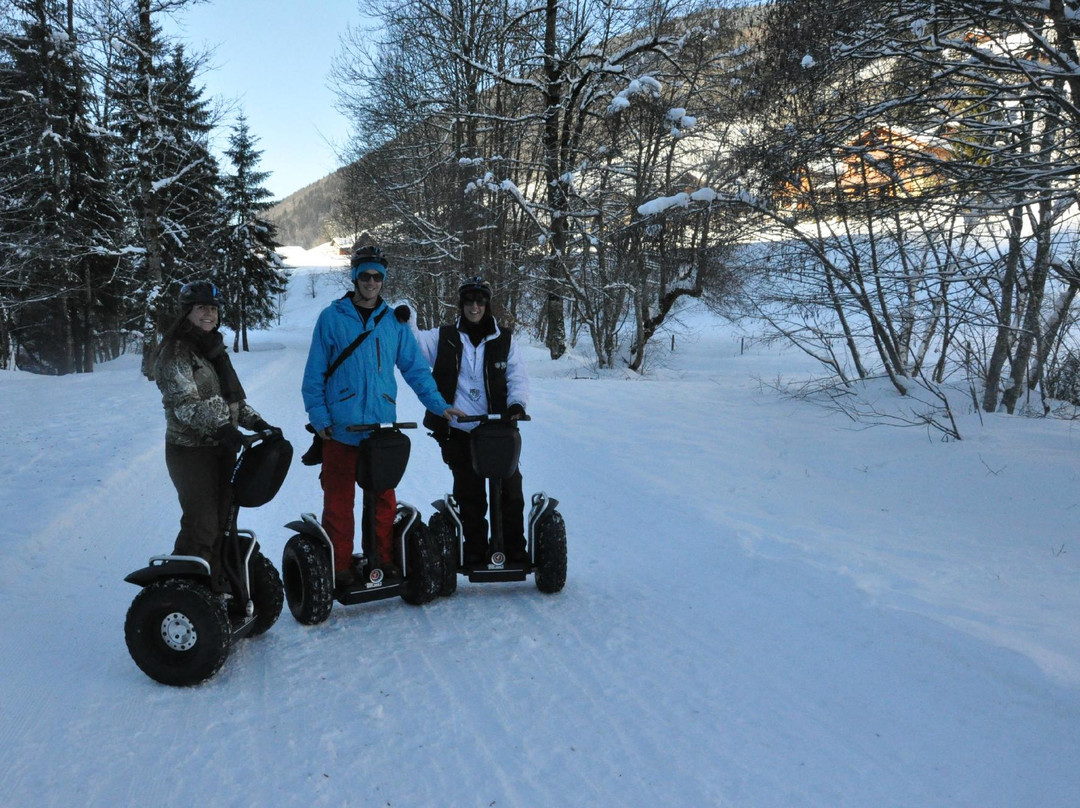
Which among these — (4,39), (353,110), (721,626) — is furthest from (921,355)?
(4,39)

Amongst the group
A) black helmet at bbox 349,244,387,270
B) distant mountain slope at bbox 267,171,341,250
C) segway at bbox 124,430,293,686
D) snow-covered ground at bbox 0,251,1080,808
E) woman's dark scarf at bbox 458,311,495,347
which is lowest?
snow-covered ground at bbox 0,251,1080,808

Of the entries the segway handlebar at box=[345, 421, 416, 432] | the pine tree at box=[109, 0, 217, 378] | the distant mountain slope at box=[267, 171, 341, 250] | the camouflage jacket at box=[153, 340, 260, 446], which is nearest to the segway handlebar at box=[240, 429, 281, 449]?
the camouflage jacket at box=[153, 340, 260, 446]

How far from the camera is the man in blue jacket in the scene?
4.19m

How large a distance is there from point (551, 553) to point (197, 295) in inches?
98.2

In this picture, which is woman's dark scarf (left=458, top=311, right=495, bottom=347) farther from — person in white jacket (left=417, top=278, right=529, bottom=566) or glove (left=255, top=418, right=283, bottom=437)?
glove (left=255, top=418, right=283, bottom=437)

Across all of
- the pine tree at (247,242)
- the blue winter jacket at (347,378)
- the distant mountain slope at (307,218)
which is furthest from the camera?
the distant mountain slope at (307,218)

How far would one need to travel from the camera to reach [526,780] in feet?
8.87

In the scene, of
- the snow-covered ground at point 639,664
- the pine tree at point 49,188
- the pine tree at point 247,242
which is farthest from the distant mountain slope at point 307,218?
the snow-covered ground at point 639,664

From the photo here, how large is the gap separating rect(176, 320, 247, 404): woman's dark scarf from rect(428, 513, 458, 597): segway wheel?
141 cm

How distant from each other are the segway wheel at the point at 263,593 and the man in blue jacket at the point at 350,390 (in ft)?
1.32

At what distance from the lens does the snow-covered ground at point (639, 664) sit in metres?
2.71

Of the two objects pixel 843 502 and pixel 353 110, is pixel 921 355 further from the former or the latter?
pixel 353 110

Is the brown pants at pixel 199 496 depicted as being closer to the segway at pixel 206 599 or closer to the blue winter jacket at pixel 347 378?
the segway at pixel 206 599

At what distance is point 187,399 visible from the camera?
3555 mm
